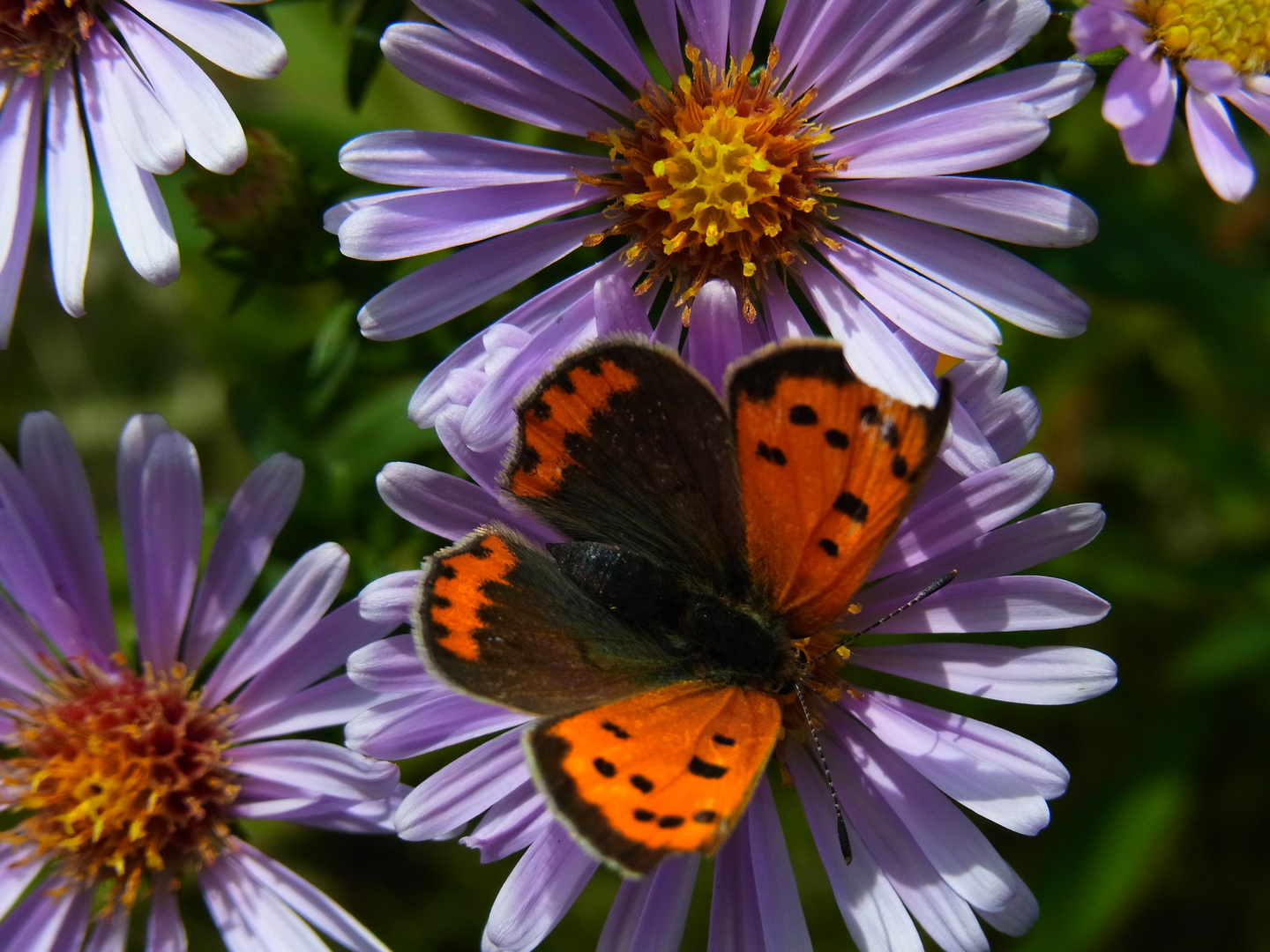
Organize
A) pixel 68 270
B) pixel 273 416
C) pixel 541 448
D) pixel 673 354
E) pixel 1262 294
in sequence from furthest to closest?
pixel 1262 294
pixel 273 416
pixel 68 270
pixel 541 448
pixel 673 354

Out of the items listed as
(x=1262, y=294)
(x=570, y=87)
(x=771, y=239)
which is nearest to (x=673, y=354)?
(x=771, y=239)

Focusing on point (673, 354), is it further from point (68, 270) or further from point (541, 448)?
point (68, 270)

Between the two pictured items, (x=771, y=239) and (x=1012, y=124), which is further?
(x=771, y=239)

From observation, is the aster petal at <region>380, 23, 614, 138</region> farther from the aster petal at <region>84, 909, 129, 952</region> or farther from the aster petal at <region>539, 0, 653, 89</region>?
the aster petal at <region>84, 909, 129, 952</region>

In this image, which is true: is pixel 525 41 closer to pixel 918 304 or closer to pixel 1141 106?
pixel 918 304

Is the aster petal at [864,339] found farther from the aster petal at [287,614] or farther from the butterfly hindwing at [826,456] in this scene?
the aster petal at [287,614]

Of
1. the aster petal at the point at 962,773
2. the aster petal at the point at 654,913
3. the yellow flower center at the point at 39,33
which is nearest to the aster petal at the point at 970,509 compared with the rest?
the aster petal at the point at 962,773

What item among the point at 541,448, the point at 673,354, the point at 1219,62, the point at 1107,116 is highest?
the point at 1219,62
